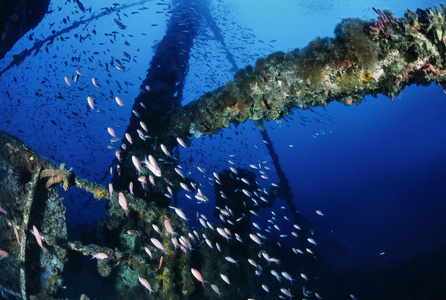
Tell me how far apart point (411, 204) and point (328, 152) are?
42.1 meters

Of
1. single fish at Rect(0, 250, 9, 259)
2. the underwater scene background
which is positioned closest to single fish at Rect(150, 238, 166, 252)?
the underwater scene background

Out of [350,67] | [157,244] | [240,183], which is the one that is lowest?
[240,183]

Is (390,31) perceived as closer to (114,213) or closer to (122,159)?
(114,213)

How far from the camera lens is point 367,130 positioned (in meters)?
86.1

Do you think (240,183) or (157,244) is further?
(240,183)

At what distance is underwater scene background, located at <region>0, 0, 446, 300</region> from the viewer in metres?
6.17

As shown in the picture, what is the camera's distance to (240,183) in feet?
42.2

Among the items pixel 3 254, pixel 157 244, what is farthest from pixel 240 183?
pixel 3 254

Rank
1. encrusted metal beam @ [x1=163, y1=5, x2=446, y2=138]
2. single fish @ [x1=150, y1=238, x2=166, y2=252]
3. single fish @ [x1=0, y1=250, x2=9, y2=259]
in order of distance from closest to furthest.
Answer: encrusted metal beam @ [x1=163, y1=5, x2=446, y2=138], single fish @ [x1=0, y1=250, x2=9, y2=259], single fish @ [x1=150, y1=238, x2=166, y2=252]

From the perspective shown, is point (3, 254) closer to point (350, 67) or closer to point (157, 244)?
point (157, 244)

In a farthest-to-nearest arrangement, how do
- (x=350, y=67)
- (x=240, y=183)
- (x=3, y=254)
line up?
(x=240, y=183) < (x=3, y=254) < (x=350, y=67)

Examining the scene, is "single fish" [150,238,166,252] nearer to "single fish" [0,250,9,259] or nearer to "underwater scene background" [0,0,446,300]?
"underwater scene background" [0,0,446,300]

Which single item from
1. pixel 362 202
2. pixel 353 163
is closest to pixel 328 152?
pixel 353 163

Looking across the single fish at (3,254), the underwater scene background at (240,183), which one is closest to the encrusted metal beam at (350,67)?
the underwater scene background at (240,183)
